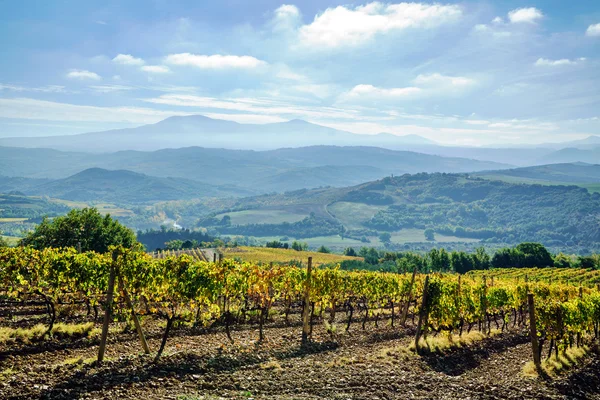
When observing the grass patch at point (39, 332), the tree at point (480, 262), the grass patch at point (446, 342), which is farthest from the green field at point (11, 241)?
the tree at point (480, 262)

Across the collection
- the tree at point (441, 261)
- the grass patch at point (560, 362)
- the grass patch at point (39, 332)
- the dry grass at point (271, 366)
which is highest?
the grass patch at point (39, 332)

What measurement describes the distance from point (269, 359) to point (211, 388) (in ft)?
11.0

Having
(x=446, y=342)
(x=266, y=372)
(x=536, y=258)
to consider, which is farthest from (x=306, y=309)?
(x=536, y=258)

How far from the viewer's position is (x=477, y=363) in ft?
55.5

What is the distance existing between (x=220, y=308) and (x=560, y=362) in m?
14.1

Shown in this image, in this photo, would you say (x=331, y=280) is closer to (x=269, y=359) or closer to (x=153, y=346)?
(x=269, y=359)

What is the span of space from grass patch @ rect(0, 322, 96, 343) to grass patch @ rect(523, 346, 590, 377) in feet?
51.7

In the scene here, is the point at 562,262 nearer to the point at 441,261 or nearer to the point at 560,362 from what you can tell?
the point at 441,261

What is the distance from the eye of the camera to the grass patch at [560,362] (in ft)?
51.2

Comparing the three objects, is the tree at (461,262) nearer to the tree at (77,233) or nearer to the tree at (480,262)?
the tree at (480,262)

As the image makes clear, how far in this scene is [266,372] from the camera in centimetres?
1361

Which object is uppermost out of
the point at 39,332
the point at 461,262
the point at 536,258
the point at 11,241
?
the point at 39,332

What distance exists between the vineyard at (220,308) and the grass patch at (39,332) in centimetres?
6

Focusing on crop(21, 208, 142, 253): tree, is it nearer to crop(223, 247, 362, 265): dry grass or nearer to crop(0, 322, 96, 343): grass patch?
crop(0, 322, 96, 343): grass patch
